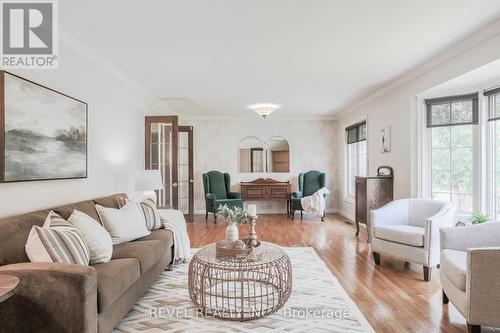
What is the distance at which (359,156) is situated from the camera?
19.9 ft

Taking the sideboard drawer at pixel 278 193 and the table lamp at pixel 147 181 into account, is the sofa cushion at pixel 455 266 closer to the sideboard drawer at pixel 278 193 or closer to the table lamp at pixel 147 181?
the table lamp at pixel 147 181

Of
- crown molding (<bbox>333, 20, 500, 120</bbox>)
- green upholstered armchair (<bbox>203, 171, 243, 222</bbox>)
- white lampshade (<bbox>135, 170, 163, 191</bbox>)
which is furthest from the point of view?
green upholstered armchair (<bbox>203, 171, 243, 222</bbox>)

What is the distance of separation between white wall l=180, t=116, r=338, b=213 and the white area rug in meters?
4.24

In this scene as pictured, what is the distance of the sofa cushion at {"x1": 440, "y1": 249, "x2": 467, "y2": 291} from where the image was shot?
204 cm

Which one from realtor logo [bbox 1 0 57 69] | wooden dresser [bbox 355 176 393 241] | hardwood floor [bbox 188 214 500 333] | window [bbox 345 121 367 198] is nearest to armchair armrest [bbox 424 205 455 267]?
hardwood floor [bbox 188 214 500 333]

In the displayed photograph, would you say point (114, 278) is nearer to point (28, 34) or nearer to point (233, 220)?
point (233, 220)

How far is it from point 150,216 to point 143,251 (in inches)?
31.4

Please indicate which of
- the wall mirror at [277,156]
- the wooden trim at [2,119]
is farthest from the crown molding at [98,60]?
the wall mirror at [277,156]

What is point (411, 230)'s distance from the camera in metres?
3.19

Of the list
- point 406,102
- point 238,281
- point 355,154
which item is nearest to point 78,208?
point 238,281

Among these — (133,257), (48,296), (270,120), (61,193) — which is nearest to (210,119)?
(270,120)

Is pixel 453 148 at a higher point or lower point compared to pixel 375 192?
higher

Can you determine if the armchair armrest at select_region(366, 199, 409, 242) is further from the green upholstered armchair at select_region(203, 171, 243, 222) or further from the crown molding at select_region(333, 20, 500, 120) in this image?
the green upholstered armchair at select_region(203, 171, 243, 222)

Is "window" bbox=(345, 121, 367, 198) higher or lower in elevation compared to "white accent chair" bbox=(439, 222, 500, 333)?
higher
